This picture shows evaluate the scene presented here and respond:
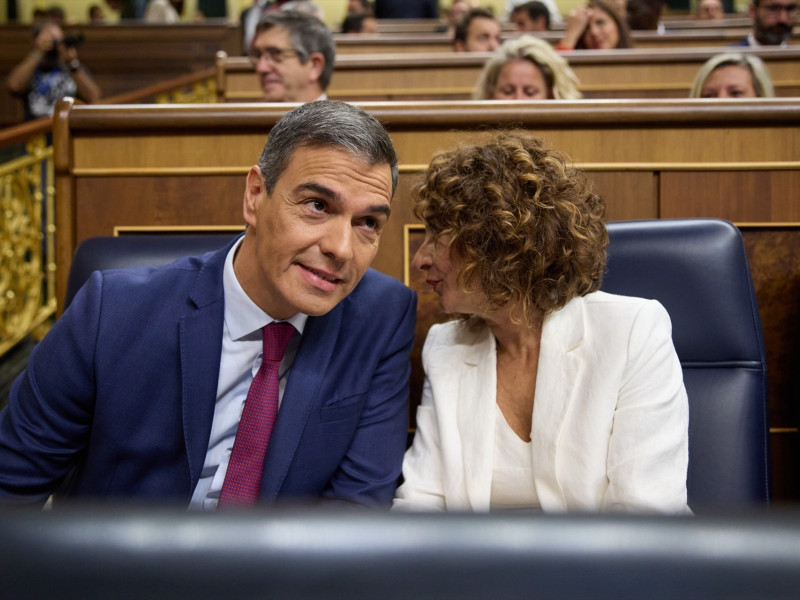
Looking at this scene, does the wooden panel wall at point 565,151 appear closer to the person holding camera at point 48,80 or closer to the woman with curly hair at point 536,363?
the woman with curly hair at point 536,363

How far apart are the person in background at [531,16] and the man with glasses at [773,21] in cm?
124

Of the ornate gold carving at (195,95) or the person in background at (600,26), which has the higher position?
the person in background at (600,26)

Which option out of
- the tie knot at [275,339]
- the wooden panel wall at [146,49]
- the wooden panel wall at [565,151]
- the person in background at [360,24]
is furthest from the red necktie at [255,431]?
the wooden panel wall at [146,49]

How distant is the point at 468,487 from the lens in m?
1.30

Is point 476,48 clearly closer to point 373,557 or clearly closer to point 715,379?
point 715,379

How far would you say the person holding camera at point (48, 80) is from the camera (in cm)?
425

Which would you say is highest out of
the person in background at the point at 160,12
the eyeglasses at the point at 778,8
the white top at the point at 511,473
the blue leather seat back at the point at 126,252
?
the person in background at the point at 160,12

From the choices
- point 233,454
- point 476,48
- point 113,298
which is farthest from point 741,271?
point 476,48

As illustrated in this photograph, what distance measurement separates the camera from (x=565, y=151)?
71.5 inches

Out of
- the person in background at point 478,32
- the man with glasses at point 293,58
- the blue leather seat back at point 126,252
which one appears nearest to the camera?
the blue leather seat back at point 126,252

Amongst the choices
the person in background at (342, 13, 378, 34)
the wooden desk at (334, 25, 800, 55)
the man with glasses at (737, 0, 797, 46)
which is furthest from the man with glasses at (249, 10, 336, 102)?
the person in background at (342, 13, 378, 34)

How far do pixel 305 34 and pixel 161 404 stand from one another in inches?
79.0

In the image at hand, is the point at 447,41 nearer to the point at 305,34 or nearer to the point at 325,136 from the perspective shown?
the point at 305,34

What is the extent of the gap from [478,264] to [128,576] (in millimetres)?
1077
